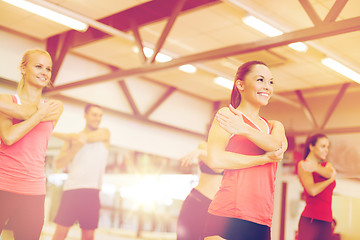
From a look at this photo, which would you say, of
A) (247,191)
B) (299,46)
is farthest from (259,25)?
(247,191)

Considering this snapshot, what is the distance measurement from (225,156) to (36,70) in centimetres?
106

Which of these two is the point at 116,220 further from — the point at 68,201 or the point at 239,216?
the point at 239,216

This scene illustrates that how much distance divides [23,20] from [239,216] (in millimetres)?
5529

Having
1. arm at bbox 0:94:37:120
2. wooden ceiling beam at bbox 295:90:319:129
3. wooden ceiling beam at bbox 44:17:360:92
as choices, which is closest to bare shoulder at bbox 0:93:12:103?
arm at bbox 0:94:37:120

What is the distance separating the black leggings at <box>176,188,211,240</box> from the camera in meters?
2.74

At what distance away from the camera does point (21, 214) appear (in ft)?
6.56

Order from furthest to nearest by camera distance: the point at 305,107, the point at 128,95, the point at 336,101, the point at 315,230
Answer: the point at 128,95
the point at 305,107
the point at 336,101
the point at 315,230

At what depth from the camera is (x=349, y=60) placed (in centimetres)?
599

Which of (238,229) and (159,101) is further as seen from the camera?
Answer: (159,101)

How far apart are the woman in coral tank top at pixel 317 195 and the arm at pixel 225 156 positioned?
1713 millimetres

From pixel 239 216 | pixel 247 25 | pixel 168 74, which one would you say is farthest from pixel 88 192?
pixel 168 74

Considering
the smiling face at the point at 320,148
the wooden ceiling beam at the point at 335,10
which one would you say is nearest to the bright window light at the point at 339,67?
the wooden ceiling beam at the point at 335,10

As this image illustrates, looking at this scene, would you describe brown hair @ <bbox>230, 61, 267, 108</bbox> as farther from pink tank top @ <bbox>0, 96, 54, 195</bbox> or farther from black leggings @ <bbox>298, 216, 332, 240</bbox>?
black leggings @ <bbox>298, 216, 332, 240</bbox>

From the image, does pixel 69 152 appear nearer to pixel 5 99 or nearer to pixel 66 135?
pixel 66 135
